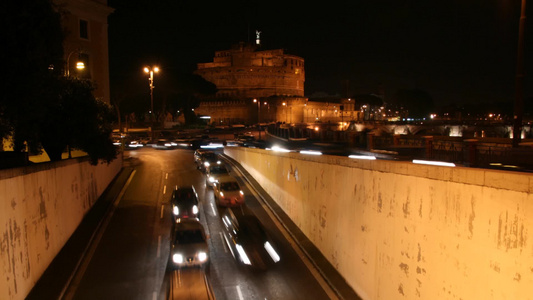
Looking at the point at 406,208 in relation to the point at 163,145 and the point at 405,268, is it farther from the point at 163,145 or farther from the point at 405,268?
the point at 163,145

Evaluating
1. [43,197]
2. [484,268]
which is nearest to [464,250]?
[484,268]

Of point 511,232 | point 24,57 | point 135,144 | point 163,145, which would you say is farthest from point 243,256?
point 135,144

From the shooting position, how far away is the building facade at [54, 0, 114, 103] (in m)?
29.9

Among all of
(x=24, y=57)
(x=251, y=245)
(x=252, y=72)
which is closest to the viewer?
(x=24, y=57)

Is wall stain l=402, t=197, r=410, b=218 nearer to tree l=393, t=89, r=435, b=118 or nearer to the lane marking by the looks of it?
the lane marking

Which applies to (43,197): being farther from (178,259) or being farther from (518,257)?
(518,257)

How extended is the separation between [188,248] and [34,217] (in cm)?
472

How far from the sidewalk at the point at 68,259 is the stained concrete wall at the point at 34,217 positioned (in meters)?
0.22

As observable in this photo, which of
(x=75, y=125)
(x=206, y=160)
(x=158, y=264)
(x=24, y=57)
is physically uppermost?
(x=24, y=57)

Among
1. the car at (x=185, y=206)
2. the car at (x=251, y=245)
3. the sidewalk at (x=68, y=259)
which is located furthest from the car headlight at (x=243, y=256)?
the sidewalk at (x=68, y=259)

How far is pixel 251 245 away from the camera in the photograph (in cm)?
1497

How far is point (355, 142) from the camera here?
31141mm

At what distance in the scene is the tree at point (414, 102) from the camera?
16762 centimetres

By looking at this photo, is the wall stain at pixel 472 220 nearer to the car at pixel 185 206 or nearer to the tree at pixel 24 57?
the tree at pixel 24 57
